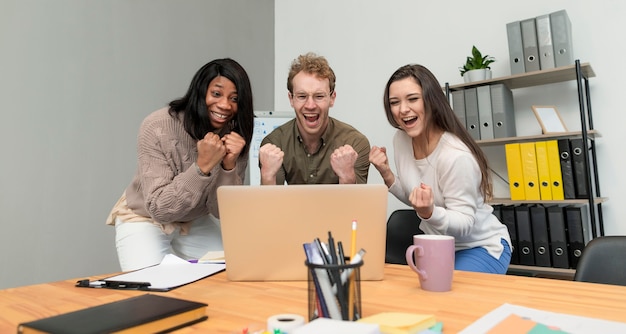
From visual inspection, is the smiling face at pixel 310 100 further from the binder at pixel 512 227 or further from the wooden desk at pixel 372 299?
the binder at pixel 512 227

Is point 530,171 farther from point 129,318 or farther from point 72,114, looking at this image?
point 72,114

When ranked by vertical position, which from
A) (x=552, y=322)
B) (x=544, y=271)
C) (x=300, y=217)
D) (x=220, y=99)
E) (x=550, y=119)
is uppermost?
(x=550, y=119)

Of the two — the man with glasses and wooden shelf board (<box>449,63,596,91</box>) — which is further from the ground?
wooden shelf board (<box>449,63,596,91</box>)

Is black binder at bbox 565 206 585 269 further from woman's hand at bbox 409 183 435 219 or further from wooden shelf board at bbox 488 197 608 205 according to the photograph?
woman's hand at bbox 409 183 435 219

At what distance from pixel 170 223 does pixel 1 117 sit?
1.22m

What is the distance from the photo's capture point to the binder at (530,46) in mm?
2326

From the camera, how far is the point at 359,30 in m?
3.36

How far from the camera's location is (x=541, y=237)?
84.7 inches

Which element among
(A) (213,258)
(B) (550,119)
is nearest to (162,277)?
(A) (213,258)

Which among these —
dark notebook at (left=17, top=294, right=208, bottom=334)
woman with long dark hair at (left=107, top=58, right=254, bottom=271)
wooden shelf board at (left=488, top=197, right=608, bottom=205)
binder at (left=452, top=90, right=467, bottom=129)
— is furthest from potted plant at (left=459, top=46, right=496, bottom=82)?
dark notebook at (left=17, top=294, right=208, bottom=334)

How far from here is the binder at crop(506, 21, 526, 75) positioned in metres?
2.38

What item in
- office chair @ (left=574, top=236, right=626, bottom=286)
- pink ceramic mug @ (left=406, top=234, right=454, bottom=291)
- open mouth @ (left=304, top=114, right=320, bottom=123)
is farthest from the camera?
open mouth @ (left=304, top=114, right=320, bottom=123)

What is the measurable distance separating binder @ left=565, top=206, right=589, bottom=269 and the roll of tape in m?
2.05

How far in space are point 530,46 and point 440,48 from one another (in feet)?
2.36
